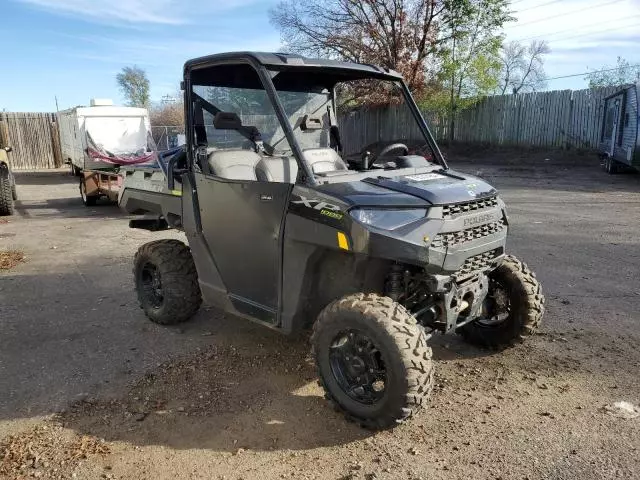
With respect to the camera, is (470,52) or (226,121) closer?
(226,121)

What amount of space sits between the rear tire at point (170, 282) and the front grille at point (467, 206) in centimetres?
270

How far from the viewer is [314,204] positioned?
11.5 ft

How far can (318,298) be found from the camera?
3902 millimetres

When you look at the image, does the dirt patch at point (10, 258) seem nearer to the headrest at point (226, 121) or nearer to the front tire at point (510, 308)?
the headrest at point (226, 121)

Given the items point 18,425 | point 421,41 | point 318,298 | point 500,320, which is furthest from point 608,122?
point 18,425

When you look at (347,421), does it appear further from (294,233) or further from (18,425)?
(18,425)

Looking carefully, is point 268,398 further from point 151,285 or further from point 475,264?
point 151,285

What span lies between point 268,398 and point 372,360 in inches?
36.3

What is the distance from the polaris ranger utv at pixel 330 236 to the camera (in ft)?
10.8

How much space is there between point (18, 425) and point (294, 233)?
2.23 meters

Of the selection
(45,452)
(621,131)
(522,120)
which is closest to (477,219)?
(45,452)

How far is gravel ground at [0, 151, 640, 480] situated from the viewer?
10.2 ft

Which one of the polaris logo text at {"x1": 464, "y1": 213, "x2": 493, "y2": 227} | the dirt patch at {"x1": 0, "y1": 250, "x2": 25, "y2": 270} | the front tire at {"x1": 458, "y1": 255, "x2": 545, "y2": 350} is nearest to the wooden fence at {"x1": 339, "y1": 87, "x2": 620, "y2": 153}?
the dirt patch at {"x1": 0, "y1": 250, "x2": 25, "y2": 270}

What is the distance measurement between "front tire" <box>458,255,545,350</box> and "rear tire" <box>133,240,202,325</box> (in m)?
2.57
